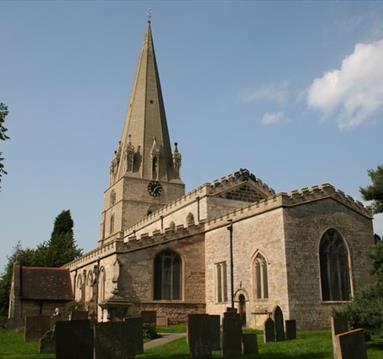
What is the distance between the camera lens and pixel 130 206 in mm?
51844

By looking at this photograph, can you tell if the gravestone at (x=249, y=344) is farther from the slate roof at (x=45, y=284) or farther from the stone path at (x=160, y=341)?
the slate roof at (x=45, y=284)

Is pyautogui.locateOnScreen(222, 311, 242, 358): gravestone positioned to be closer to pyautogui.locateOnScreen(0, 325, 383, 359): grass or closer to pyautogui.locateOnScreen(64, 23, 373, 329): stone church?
pyautogui.locateOnScreen(0, 325, 383, 359): grass

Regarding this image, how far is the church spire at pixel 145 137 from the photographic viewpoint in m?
54.0

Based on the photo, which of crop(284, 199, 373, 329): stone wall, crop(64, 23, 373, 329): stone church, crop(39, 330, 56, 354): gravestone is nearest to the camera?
crop(39, 330, 56, 354): gravestone

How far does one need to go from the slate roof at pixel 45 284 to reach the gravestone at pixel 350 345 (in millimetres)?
29672

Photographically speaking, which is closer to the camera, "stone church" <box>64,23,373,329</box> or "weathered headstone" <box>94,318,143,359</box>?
"weathered headstone" <box>94,318,143,359</box>

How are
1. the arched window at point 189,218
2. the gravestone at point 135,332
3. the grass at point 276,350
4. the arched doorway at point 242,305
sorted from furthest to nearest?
the arched window at point 189,218, the arched doorway at point 242,305, the grass at point 276,350, the gravestone at point 135,332

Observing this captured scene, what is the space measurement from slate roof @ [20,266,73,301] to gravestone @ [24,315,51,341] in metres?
13.1

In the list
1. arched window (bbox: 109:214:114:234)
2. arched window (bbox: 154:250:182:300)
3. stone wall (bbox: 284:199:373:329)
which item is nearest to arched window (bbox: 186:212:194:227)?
arched window (bbox: 154:250:182:300)

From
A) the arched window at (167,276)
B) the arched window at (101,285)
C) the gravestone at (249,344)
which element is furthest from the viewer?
the arched window at (101,285)

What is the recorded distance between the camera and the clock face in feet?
174

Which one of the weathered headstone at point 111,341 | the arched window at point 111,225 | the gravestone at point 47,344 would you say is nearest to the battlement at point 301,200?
the gravestone at point 47,344

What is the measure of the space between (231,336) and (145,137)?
139 ft

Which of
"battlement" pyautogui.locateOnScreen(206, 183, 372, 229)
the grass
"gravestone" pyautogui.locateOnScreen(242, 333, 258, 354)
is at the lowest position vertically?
the grass
